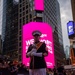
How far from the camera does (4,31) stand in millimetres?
115625

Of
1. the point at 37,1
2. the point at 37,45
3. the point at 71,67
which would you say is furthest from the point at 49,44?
the point at 37,45

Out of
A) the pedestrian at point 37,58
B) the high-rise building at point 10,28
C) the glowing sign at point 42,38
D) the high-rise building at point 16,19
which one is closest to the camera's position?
the pedestrian at point 37,58

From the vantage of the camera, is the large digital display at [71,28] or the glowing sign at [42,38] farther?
the large digital display at [71,28]

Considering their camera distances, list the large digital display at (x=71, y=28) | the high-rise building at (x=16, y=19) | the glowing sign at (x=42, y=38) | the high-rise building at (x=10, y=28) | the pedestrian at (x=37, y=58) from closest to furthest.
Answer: the pedestrian at (x=37, y=58), the glowing sign at (x=42, y=38), the large digital display at (x=71, y=28), the high-rise building at (x=16, y=19), the high-rise building at (x=10, y=28)

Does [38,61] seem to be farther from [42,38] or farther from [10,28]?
[10,28]

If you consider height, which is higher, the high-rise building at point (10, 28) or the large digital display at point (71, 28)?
the high-rise building at point (10, 28)

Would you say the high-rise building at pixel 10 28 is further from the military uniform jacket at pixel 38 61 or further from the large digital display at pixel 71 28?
the military uniform jacket at pixel 38 61

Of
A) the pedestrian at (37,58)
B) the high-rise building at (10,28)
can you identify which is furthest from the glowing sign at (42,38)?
the high-rise building at (10,28)

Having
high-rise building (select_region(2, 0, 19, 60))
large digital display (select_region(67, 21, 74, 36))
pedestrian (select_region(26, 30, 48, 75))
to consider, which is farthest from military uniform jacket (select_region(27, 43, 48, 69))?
high-rise building (select_region(2, 0, 19, 60))

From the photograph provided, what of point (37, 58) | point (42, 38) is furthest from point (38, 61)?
point (42, 38)

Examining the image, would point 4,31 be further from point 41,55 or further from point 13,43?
point 41,55

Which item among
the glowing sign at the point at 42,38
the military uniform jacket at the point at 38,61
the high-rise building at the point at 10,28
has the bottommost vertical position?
the military uniform jacket at the point at 38,61

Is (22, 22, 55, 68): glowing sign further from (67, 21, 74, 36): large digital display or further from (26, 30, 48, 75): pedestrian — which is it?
(26, 30, 48, 75): pedestrian

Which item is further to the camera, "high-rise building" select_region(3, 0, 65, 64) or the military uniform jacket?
"high-rise building" select_region(3, 0, 65, 64)
